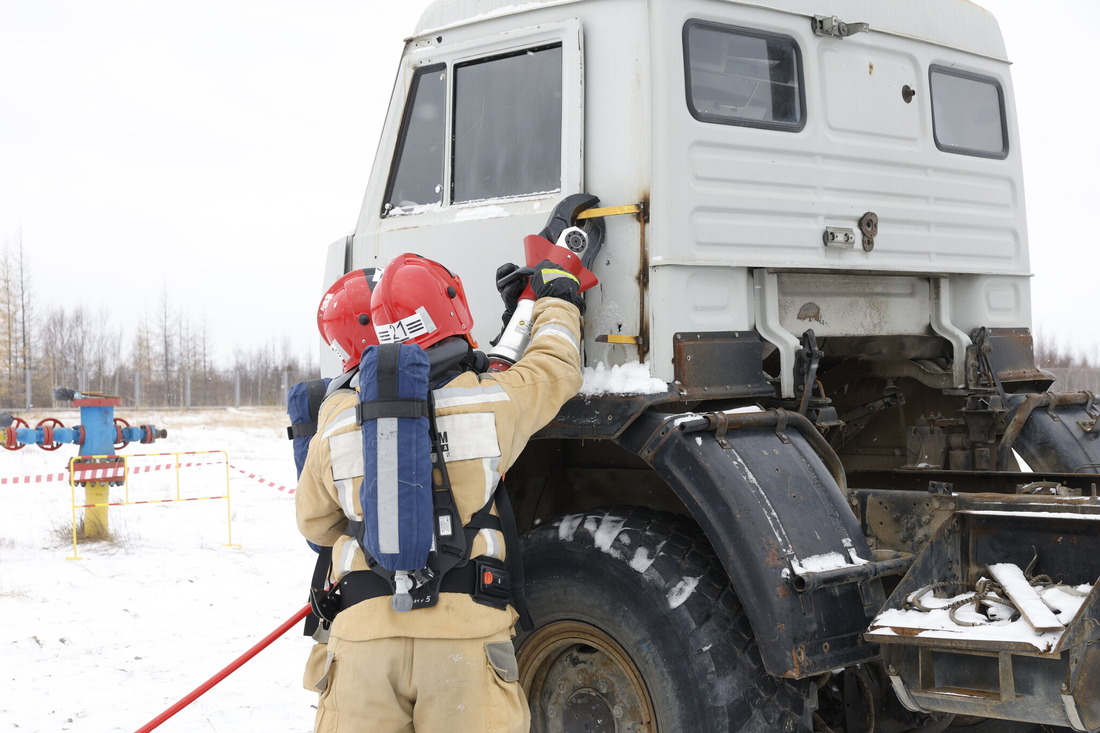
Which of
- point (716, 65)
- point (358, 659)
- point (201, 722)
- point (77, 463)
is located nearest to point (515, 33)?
point (716, 65)

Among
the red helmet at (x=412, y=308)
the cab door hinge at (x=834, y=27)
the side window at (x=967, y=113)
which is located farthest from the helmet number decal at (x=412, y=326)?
the side window at (x=967, y=113)

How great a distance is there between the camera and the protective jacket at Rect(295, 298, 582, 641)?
309cm

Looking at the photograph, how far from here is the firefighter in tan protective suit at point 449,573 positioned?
303 centimetres

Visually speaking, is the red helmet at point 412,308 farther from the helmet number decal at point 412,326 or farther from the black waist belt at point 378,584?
the black waist belt at point 378,584

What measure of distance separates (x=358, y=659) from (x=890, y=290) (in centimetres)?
273

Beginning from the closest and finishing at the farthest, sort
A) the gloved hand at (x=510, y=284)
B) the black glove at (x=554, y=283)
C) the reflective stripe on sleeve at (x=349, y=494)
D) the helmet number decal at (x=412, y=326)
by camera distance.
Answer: the reflective stripe on sleeve at (x=349, y=494) < the helmet number decal at (x=412, y=326) < the black glove at (x=554, y=283) < the gloved hand at (x=510, y=284)

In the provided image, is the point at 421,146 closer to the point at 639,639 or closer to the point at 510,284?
the point at 510,284

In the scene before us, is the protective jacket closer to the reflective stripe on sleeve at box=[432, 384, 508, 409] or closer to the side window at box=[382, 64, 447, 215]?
the reflective stripe on sleeve at box=[432, 384, 508, 409]

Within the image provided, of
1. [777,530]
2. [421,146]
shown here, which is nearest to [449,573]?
[777,530]

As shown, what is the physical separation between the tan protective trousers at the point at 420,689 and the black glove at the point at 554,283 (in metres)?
1.19

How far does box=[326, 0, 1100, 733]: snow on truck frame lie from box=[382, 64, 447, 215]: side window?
0.01 metres

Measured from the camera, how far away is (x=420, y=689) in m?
3.02

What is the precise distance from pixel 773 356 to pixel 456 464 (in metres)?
1.52

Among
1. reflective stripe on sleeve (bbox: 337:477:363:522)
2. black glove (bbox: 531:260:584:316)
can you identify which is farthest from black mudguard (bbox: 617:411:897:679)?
reflective stripe on sleeve (bbox: 337:477:363:522)
